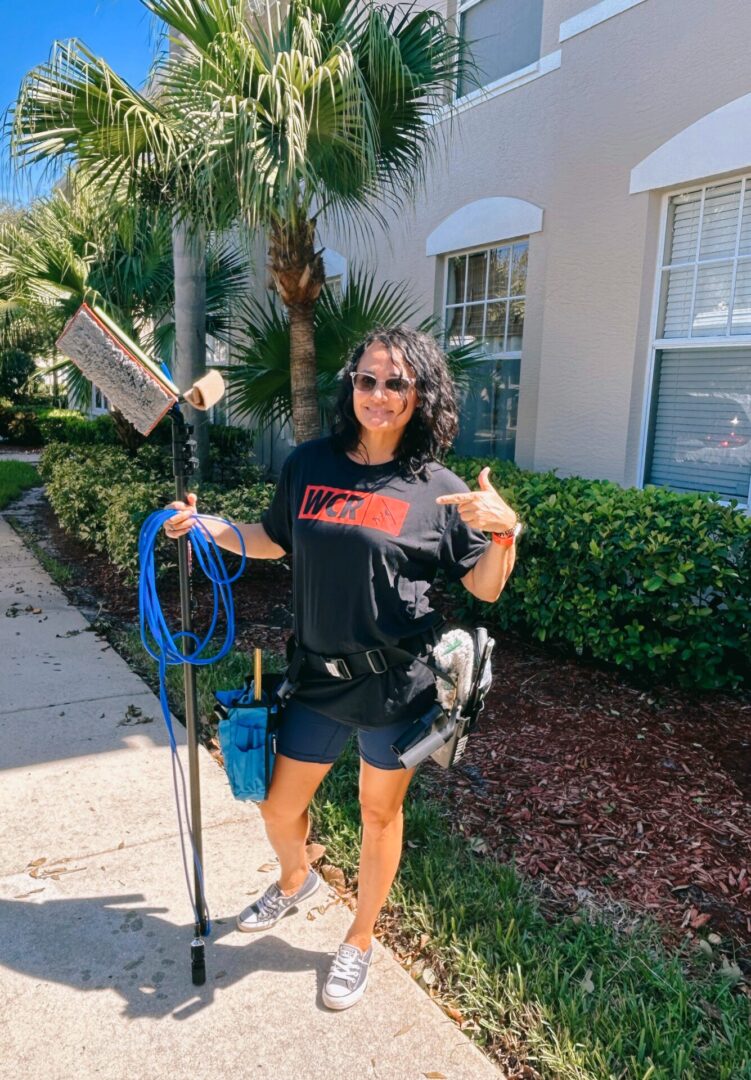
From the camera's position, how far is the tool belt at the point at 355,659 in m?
2.21

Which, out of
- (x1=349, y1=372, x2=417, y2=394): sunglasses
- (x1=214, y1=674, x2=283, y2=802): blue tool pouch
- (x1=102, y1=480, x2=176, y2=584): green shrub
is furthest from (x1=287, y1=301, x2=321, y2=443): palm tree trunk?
(x1=214, y1=674, x2=283, y2=802): blue tool pouch

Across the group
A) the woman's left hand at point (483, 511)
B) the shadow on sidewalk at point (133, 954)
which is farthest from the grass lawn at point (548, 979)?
the woman's left hand at point (483, 511)

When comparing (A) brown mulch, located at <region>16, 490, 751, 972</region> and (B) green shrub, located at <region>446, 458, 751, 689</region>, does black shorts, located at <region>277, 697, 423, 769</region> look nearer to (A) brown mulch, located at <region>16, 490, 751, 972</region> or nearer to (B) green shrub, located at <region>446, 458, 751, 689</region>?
(A) brown mulch, located at <region>16, 490, 751, 972</region>

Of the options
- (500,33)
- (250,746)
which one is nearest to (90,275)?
(500,33)

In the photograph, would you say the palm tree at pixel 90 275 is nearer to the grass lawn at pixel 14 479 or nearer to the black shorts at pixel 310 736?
the grass lawn at pixel 14 479

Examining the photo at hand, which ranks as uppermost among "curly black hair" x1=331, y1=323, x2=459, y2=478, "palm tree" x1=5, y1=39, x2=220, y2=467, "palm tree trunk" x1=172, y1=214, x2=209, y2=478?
"palm tree" x1=5, y1=39, x2=220, y2=467

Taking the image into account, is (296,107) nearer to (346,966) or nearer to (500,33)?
(500,33)

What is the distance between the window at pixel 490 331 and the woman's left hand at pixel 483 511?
5.13 m

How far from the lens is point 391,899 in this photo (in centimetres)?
278

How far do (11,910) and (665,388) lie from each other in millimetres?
4970

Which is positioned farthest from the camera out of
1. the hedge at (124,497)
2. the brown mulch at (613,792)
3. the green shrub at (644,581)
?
the hedge at (124,497)

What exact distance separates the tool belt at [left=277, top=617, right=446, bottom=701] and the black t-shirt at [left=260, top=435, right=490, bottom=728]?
0.02m

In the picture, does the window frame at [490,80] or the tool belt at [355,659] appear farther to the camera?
the window frame at [490,80]

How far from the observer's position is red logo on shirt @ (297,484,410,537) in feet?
7.17
